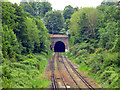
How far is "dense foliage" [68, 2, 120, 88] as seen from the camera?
47.8 ft

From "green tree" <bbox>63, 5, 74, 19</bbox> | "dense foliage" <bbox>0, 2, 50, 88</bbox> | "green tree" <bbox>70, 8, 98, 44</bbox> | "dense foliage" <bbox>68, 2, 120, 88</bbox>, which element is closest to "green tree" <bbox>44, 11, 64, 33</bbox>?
"green tree" <bbox>63, 5, 74, 19</bbox>

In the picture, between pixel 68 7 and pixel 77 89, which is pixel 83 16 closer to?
pixel 77 89

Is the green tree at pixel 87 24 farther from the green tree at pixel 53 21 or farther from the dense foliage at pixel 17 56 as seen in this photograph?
the green tree at pixel 53 21

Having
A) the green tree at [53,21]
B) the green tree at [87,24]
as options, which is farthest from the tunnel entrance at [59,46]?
the green tree at [87,24]

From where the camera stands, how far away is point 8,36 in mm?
15891

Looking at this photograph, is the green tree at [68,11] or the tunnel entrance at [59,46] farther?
the green tree at [68,11]

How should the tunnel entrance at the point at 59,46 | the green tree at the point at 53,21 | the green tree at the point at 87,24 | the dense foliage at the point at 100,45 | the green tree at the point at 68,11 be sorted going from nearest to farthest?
the dense foliage at the point at 100,45, the green tree at the point at 87,24, the tunnel entrance at the point at 59,46, the green tree at the point at 53,21, the green tree at the point at 68,11

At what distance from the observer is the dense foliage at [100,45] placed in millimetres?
14570

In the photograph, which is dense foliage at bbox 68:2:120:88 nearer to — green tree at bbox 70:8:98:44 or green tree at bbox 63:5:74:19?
green tree at bbox 70:8:98:44

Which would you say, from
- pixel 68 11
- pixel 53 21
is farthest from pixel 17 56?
pixel 68 11

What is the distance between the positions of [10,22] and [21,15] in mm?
3021

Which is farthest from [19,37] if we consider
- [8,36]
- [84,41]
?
[84,41]

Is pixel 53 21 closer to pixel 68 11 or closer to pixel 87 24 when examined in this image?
pixel 68 11

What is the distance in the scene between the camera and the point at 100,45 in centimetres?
2320
